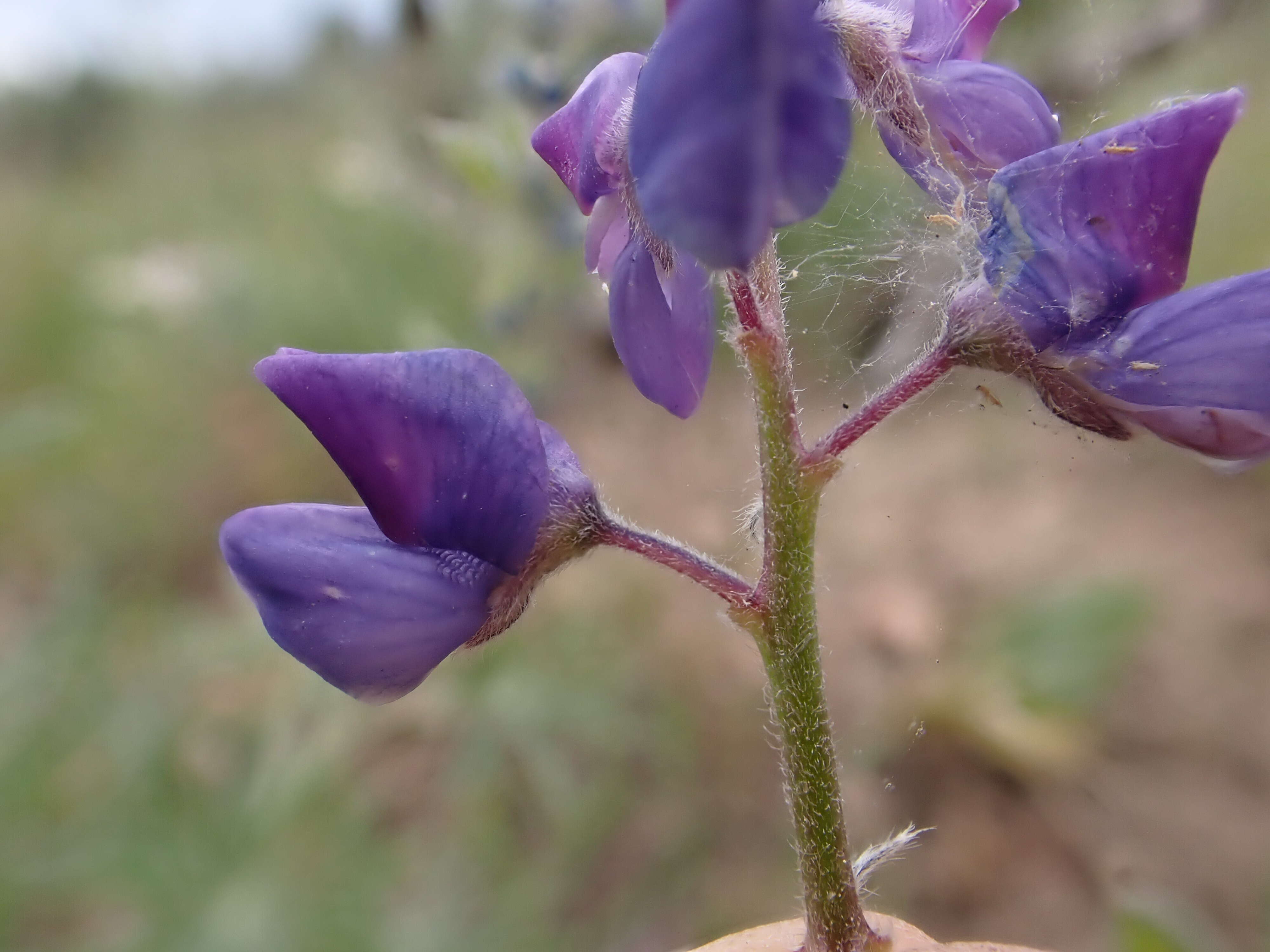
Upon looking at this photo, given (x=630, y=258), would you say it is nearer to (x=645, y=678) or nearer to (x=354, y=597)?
(x=354, y=597)

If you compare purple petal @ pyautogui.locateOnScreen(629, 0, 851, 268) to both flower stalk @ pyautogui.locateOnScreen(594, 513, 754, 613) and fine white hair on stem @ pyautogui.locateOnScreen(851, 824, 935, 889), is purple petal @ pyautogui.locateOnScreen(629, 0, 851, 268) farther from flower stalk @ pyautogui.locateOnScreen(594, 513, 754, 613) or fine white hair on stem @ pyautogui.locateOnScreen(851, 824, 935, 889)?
fine white hair on stem @ pyautogui.locateOnScreen(851, 824, 935, 889)

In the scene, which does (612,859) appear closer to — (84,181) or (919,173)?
(919,173)

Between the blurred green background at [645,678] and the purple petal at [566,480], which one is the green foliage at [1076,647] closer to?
the blurred green background at [645,678]

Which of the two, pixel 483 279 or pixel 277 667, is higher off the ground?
pixel 483 279

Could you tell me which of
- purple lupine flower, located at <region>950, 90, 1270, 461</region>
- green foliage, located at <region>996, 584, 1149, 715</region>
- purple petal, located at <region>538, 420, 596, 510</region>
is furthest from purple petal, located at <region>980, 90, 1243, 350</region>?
green foliage, located at <region>996, 584, 1149, 715</region>

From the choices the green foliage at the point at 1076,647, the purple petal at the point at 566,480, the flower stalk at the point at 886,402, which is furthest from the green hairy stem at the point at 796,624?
the green foliage at the point at 1076,647

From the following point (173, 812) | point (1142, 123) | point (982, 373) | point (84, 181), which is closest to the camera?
point (1142, 123)

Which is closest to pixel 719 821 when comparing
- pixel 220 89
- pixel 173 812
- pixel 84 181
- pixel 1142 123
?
pixel 173 812
